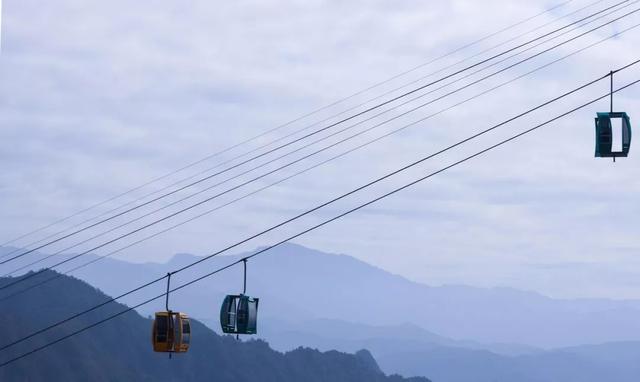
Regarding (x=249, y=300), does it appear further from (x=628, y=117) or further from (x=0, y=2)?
(x=0, y=2)

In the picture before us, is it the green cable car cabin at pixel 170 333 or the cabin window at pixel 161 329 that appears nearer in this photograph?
the green cable car cabin at pixel 170 333

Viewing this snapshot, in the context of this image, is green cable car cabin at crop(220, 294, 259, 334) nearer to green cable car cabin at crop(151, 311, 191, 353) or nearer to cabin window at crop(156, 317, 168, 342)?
green cable car cabin at crop(151, 311, 191, 353)

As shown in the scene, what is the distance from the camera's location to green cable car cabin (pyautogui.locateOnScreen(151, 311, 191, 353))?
38844 millimetres

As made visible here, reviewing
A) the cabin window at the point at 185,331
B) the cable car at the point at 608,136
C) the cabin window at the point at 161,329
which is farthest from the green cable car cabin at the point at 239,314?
the cable car at the point at 608,136

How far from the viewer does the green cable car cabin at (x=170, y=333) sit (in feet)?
127

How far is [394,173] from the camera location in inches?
1062

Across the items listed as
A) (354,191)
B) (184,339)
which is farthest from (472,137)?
(184,339)

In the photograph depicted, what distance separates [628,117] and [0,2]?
60.8 ft

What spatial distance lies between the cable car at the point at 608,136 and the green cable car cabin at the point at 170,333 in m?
17.6

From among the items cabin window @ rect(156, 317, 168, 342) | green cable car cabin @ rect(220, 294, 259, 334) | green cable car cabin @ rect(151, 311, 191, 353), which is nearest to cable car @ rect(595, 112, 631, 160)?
green cable car cabin @ rect(220, 294, 259, 334)

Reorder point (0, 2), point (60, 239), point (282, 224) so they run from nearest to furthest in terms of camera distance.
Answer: point (0, 2) < point (282, 224) < point (60, 239)

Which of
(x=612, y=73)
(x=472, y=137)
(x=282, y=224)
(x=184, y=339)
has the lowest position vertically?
(x=184, y=339)

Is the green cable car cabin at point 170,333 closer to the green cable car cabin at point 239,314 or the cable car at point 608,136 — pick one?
the green cable car cabin at point 239,314

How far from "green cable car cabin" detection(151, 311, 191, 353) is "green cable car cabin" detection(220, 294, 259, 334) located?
1767 mm
